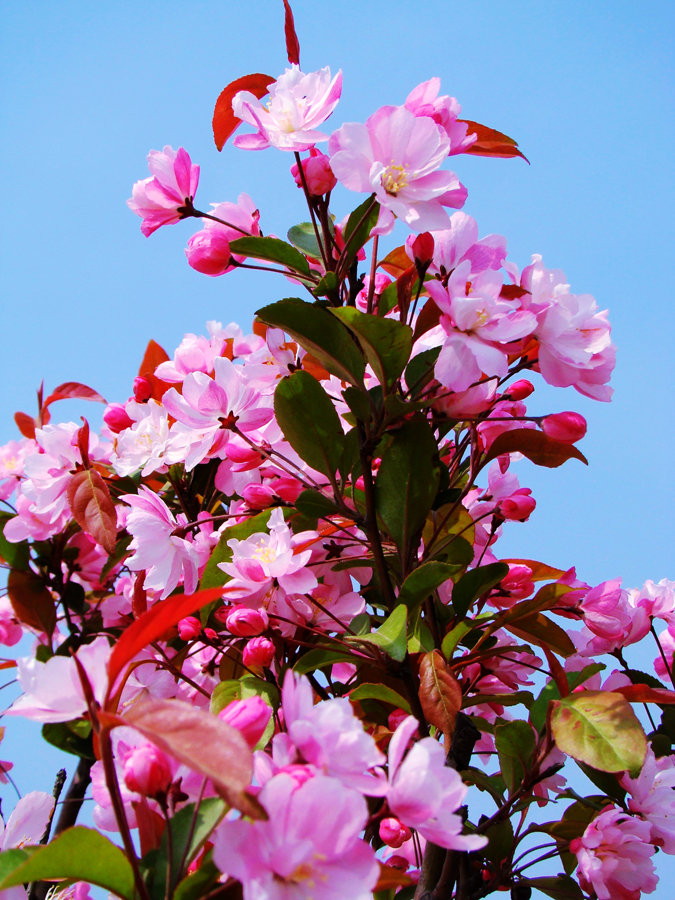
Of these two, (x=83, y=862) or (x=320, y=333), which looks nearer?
(x=83, y=862)

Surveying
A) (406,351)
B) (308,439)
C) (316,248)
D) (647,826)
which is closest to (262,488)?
(308,439)

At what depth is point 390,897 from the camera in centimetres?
91

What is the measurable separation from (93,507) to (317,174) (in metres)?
0.62

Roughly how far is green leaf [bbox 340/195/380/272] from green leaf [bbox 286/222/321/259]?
174 mm

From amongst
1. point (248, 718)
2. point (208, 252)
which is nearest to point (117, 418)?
point (208, 252)

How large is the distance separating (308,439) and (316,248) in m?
0.38

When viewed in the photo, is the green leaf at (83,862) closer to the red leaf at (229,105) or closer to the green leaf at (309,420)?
the green leaf at (309,420)

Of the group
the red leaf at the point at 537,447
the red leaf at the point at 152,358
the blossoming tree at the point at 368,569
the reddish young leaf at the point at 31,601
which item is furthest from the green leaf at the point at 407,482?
the red leaf at the point at 152,358

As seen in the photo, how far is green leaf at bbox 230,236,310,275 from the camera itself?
1.05m

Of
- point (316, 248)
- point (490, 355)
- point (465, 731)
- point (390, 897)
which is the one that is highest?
point (316, 248)

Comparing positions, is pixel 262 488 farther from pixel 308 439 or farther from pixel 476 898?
pixel 476 898

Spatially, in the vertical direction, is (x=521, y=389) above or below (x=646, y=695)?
above

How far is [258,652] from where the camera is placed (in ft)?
3.13

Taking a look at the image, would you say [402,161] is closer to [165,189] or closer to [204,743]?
[165,189]
